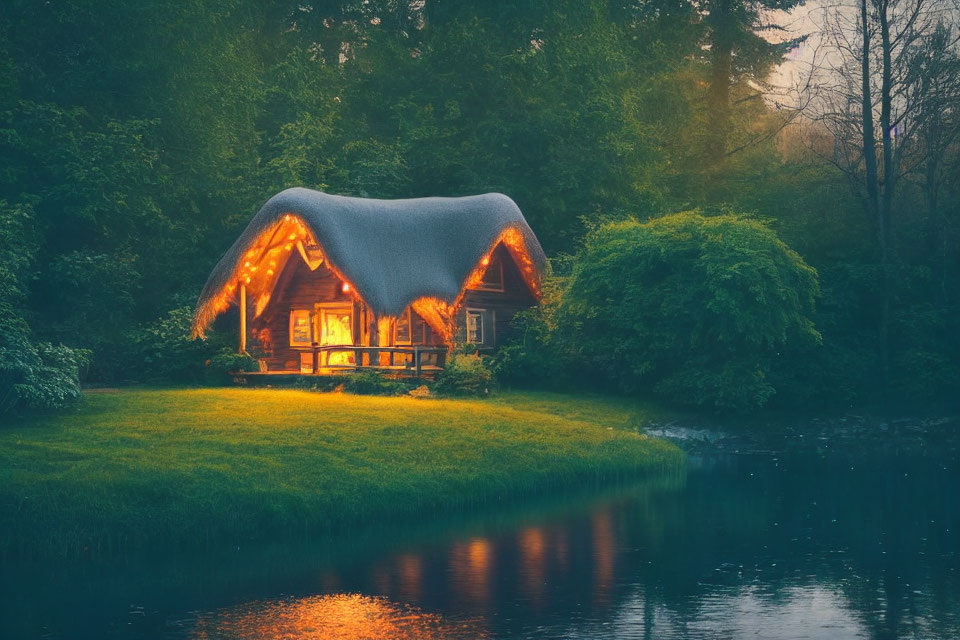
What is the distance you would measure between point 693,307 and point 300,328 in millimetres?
13802

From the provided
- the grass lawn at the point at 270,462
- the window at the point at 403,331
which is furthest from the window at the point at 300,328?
the grass lawn at the point at 270,462

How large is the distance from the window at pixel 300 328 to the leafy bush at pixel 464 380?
7.80m

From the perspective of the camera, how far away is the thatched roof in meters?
32.9

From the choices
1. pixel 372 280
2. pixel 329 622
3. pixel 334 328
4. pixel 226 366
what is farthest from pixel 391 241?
pixel 329 622

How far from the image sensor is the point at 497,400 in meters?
31.0

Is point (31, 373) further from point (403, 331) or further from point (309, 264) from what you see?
point (403, 331)

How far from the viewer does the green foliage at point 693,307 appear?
1210 inches

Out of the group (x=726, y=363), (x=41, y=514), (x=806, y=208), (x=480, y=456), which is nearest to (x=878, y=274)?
(x=806, y=208)

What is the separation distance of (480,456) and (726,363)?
Answer: 37.4 feet

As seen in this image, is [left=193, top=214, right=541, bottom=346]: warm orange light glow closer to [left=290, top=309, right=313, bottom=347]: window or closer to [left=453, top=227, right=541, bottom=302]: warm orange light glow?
[left=453, top=227, right=541, bottom=302]: warm orange light glow

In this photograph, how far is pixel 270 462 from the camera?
20.3 m

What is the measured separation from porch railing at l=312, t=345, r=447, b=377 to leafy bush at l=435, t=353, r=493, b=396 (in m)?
1.65

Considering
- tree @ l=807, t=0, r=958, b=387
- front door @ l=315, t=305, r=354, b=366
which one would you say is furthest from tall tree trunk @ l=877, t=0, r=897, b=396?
front door @ l=315, t=305, r=354, b=366

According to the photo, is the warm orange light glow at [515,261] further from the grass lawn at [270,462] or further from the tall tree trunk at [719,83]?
the tall tree trunk at [719,83]
